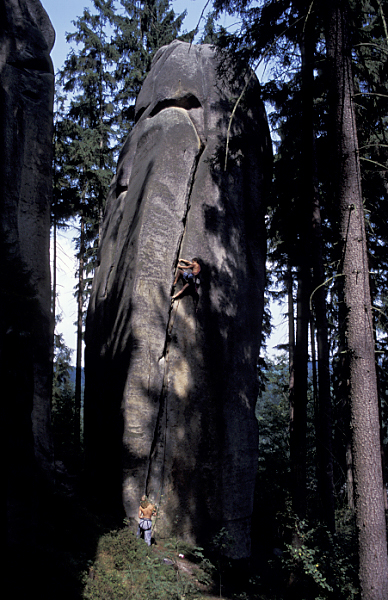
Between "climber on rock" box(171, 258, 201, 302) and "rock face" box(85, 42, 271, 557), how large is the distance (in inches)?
8.8

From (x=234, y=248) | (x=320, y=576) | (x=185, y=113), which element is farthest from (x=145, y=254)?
(x=320, y=576)

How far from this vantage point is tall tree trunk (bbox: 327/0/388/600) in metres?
5.48

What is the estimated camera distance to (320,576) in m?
7.26

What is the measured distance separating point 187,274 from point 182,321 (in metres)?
1.31

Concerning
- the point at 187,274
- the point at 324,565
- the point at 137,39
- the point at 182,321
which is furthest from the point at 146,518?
the point at 137,39

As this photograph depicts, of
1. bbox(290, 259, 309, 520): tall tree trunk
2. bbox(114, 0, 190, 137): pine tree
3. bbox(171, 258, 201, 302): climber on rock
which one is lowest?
bbox(290, 259, 309, 520): tall tree trunk

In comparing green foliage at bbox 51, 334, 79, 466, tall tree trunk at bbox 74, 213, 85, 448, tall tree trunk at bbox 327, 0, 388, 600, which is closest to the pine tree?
tall tree trunk at bbox 74, 213, 85, 448

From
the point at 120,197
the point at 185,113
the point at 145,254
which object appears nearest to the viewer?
the point at 145,254

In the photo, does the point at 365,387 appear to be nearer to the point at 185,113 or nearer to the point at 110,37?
the point at 185,113

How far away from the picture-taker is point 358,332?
5.92 meters

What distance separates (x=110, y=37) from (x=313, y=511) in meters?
24.5

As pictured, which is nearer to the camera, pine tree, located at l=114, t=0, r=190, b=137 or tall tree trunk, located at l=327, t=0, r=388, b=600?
tall tree trunk, located at l=327, t=0, r=388, b=600

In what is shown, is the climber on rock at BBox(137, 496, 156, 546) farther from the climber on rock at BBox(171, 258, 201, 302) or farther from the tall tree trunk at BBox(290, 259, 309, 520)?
the climber on rock at BBox(171, 258, 201, 302)

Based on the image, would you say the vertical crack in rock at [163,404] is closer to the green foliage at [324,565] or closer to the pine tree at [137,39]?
the green foliage at [324,565]
